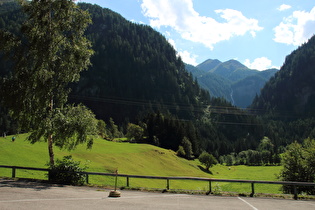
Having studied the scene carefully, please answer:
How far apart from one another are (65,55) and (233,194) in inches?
722

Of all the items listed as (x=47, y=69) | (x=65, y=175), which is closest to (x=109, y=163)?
(x=65, y=175)

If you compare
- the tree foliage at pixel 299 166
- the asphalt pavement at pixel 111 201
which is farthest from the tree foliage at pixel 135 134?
the asphalt pavement at pixel 111 201

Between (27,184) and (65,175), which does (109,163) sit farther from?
(27,184)

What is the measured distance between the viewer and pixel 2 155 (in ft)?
138

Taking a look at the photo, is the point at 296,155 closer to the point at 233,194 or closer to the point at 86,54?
the point at 233,194

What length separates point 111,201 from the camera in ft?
49.9

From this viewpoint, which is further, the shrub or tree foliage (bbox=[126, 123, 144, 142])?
tree foliage (bbox=[126, 123, 144, 142])

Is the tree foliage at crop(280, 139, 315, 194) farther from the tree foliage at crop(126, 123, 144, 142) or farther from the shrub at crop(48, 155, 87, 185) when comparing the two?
the tree foliage at crop(126, 123, 144, 142)

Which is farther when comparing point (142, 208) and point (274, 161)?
point (274, 161)

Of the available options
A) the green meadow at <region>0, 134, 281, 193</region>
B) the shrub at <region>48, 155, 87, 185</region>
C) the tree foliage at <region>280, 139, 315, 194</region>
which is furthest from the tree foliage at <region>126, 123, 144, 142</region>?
the shrub at <region>48, 155, 87, 185</region>

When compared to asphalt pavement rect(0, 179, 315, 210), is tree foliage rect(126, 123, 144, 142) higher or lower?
higher

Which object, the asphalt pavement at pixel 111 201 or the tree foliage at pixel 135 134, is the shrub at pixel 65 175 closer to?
the asphalt pavement at pixel 111 201

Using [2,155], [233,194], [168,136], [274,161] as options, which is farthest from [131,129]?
[233,194]

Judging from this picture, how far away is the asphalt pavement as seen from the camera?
13.5 meters
